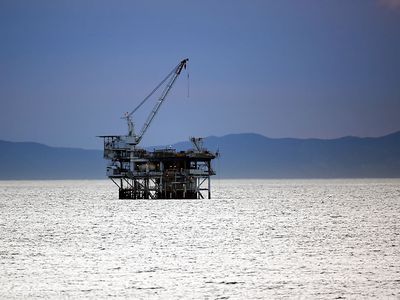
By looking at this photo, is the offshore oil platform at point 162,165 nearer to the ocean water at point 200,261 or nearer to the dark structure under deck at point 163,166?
the dark structure under deck at point 163,166

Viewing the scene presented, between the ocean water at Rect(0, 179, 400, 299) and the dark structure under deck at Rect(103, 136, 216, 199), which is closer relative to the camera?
the ocean water at Rect(0, 179, 400, 299)

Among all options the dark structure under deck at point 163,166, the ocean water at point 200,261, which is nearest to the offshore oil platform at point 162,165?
the dark structure under deck at point 163,166

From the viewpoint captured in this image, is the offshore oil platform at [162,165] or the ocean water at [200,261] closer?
the ocean water at [200,261]

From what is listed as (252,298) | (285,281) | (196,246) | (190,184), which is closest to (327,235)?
(196,246)

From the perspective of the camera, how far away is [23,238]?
61406 millimetres

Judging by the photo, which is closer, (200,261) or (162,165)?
(200,261)

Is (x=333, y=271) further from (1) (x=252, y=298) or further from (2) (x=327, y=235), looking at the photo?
(2) (x=327, y=235)

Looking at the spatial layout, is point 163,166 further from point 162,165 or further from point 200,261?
point 200,261

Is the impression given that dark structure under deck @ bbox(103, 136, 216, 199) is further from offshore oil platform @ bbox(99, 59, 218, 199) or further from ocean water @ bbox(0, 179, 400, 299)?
ocean water @ bbox(0, 179, 400, 299)

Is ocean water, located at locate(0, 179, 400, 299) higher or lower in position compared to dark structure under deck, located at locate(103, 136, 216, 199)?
lower

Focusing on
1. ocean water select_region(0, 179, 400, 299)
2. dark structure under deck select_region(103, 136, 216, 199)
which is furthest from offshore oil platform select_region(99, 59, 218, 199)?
ocean water select_region(0, 179, 400, 299)

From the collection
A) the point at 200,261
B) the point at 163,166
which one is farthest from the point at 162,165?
the point at 200,261

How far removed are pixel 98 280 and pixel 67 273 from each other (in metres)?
2.97

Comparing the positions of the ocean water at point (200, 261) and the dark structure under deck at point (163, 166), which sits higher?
the dark structure under deck at point (163, 166)
